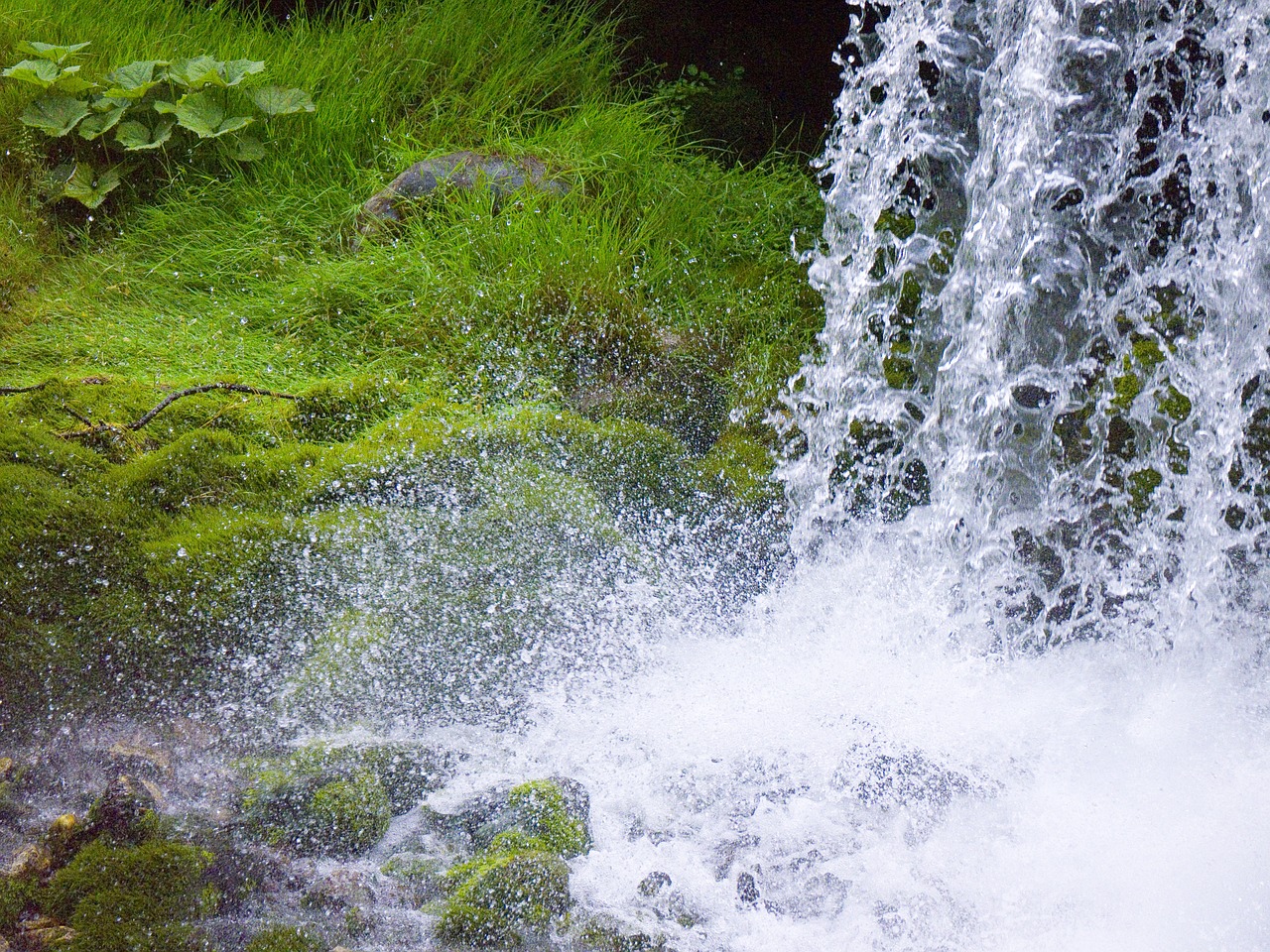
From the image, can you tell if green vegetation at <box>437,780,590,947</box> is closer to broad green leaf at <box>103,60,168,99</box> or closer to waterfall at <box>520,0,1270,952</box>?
waterfall at <box>520,0,1270,952</box>

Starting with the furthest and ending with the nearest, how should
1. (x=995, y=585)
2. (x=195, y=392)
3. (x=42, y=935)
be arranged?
(x=195, y=392) → (x=995, y=585) → (x=42, y=935)

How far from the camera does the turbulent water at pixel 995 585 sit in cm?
223

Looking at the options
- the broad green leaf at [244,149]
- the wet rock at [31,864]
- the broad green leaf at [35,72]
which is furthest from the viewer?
the broad green leaf at [244,149]

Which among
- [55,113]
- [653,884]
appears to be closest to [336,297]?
[55,113]

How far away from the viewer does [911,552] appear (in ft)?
10.6

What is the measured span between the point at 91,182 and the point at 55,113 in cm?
29

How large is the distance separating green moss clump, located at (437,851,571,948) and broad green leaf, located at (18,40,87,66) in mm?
3646

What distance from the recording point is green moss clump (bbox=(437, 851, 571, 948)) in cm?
198

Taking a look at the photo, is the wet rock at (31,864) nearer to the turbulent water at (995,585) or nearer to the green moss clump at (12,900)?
the green moss clump at (12,900)

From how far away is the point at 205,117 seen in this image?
420 centimetres

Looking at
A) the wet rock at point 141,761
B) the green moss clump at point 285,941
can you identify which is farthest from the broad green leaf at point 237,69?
the green moss clump at point 285,941

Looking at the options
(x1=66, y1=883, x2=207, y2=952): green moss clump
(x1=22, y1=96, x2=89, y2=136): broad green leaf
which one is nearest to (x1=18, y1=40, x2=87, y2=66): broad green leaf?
(x1=22, y1=96, x2=89, y2=136): broad green leaf

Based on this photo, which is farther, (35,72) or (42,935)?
(35,72)

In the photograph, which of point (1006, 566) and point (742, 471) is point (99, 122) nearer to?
point (742, 471)
